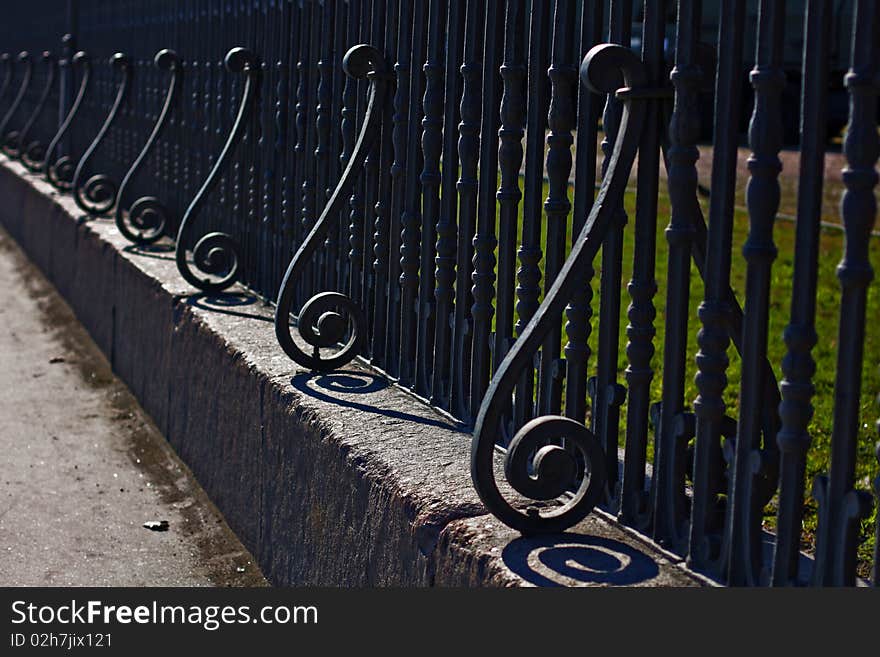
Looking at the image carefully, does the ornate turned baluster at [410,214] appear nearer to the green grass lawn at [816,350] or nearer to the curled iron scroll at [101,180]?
the green grass lawn at [816,350]

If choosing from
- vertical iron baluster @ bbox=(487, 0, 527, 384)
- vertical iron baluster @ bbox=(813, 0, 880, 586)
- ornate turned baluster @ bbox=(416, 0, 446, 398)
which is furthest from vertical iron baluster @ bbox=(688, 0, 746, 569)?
ornate turned baluster @ bbox=(416, 0, 446, 398)

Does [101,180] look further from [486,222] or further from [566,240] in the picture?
[486,222]

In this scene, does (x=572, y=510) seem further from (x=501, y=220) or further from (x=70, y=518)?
(x=70, y=518)

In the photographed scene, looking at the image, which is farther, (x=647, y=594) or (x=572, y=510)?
(x=572, y=510)

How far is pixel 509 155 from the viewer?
3.11 meters

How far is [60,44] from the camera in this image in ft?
36.5

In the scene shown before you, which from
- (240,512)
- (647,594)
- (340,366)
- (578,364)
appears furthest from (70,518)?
(647,594)

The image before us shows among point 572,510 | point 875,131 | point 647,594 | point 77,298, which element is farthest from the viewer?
point 77,298

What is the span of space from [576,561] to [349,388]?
1345mm

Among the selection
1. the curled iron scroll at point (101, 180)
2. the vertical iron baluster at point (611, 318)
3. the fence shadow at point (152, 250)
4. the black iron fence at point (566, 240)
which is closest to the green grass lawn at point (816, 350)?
the black iron fence at point (566, 240)

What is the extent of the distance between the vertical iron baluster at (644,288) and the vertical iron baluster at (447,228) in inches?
32.2

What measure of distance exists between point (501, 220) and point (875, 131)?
1218 mm

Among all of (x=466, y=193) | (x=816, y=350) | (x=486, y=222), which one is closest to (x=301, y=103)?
(x=466, y=193)

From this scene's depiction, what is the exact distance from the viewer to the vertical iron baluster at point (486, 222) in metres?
3.20
